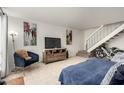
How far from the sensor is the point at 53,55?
4.92 meters

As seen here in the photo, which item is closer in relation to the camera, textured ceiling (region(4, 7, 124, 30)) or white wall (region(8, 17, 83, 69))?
textured ceiling (region(4, 7, 124, 30))

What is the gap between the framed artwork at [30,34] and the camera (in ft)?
14.3

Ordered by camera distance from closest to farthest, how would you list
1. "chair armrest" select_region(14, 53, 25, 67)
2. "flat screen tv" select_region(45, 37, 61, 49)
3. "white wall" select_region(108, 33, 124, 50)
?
"chair armrest" select_region(14, 53, 25, 67), "flat screen tv" select_region(45, 37, 61, 49), "white wall" select_region(108, 33, 124, 50)

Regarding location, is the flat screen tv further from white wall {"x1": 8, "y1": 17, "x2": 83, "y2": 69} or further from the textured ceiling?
the textured ceiling

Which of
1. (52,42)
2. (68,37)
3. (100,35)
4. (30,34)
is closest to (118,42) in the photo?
(100,35)

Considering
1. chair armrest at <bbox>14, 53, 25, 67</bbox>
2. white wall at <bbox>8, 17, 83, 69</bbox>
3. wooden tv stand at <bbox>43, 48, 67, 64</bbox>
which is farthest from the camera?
wooden tv stand at <bbox>43, 48, 67, 64</bbox>

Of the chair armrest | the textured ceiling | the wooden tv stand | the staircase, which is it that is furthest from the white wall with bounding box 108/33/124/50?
the chair armrest

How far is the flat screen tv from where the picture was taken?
5.02 metres

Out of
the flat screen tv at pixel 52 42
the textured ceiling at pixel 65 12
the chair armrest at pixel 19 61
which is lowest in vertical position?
the chair armrest at pixel 19 61

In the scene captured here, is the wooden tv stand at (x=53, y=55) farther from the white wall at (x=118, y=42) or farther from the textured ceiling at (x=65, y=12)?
Result: the white wall at (x=118, y=42)

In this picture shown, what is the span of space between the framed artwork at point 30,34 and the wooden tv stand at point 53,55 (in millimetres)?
724

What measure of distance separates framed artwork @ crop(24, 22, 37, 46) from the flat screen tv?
0.62 meters

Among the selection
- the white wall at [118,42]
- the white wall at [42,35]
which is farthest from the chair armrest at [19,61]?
the white wall at [118,42]
